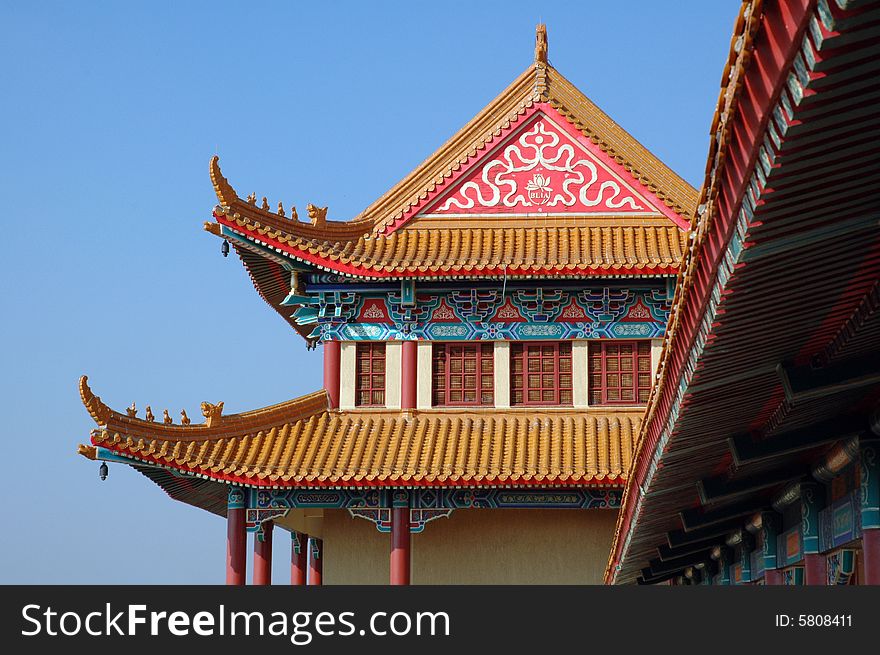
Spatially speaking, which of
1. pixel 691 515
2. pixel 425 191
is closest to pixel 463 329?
pixel 425 191

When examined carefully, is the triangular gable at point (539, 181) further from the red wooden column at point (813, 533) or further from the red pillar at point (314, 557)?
the red wooden column at point (813, 533)

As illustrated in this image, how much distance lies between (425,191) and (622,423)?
584cm

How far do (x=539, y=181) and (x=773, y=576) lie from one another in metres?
12.0

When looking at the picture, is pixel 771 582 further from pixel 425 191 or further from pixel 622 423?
pixel 425 191

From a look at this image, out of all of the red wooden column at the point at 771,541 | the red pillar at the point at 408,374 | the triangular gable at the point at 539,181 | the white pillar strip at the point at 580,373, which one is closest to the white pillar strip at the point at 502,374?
the white pillar strip at the point at 580,373

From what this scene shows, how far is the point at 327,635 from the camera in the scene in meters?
7.52

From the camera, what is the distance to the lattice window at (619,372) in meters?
24.0

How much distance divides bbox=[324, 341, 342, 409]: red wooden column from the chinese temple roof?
5.58 ft

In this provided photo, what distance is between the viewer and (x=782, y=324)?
7.75 m

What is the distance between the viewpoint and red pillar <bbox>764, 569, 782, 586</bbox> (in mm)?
14219

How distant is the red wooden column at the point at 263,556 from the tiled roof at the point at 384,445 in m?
1.52

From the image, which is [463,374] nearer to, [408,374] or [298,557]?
[408,374]

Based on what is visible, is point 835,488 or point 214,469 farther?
point 214,469

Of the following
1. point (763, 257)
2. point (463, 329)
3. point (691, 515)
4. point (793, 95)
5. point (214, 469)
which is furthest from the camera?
point (463, 329)
